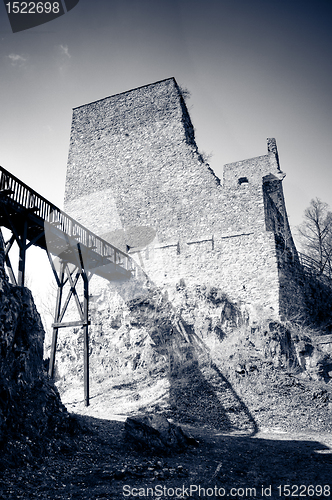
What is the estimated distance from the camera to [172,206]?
15883 mm

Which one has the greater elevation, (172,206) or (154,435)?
(172,206)

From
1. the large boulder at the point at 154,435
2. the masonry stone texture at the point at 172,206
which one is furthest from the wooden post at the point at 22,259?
the masonry stone texture at the point at 172,206

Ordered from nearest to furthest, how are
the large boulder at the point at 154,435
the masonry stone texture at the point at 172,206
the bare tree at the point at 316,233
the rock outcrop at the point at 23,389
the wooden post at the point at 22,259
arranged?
the rock outcrop at the point at 23,389, the large boulder at the point at 154,435, the wooden post at the point at 22,259, the masonry stone texture at the point at 172,206, the bare tree at the point at 316,233

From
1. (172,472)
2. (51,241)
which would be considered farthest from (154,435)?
(51,241)

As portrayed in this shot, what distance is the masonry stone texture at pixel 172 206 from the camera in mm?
13148

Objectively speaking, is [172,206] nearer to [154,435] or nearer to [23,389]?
[154,435]

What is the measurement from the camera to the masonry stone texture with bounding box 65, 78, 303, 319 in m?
13.1

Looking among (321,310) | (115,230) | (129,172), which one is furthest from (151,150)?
(321,310)

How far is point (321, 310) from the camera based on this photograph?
13586mm

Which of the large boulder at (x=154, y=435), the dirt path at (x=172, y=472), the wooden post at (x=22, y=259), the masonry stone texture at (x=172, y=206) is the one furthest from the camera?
the masonry stone texture at (x=172, y=206)

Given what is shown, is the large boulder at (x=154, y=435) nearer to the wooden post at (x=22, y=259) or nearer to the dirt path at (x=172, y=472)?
the dirt path at (x=172, y=472)

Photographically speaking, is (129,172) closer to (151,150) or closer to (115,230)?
(151,150)

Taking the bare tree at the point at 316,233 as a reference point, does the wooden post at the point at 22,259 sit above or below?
below

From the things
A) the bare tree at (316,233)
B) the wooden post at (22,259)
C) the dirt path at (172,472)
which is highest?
the bare tree at (316,233)
